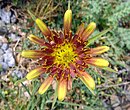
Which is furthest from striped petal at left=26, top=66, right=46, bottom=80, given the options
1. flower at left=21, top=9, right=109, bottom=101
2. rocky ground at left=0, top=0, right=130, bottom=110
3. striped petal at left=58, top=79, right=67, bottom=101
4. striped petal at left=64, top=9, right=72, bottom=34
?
rocky ground at left=0, top=0, right=130, bottom=110

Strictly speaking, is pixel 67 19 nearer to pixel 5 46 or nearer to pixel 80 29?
pixel 80 29

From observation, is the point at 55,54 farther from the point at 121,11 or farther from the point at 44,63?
the point at 121,11

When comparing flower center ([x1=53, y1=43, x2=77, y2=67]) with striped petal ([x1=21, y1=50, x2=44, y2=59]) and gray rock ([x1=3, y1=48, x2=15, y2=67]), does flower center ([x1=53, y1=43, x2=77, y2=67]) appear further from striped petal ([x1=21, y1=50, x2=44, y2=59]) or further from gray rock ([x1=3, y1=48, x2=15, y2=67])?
gray rock ([x1=3, y1=48, x2=15, y2=67])

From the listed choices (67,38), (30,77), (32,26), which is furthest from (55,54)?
(32,26)

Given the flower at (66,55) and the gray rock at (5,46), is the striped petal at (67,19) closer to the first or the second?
the flower at (66,55)

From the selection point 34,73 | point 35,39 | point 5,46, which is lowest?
point 34,73

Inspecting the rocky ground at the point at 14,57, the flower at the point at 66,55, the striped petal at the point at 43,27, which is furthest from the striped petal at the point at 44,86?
the rocky ground at the point at 14,57

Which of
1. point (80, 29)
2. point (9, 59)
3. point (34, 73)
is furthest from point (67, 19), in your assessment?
point (9, 59)
